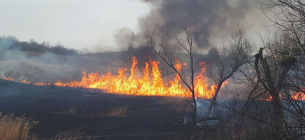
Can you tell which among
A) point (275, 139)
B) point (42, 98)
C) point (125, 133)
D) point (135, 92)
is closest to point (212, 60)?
point (135, 92)

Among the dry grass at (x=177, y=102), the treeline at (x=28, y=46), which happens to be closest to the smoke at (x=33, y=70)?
the treeline at (x=28, y=46)

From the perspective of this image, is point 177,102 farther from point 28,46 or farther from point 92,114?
point 28,46

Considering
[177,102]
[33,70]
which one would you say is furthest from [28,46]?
[177,102]

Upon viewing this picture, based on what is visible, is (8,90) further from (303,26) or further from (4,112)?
(303,26)

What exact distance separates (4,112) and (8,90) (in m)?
6.74

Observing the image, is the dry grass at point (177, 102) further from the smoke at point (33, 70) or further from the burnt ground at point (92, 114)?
the smoke at point (33, 70)

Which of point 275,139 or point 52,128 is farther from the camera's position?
point 52,128

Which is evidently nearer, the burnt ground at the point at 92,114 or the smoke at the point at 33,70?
the burnt ground at the point at 92,114

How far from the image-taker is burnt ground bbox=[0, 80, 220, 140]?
1231cm

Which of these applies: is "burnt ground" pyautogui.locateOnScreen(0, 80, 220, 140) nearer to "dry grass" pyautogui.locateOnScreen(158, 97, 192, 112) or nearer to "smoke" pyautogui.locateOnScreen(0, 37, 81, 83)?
"dry grass" pyautogui.locateOnScreen(158, 97, 192, 112)

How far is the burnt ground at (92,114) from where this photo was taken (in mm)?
12312

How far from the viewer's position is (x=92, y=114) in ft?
56.0

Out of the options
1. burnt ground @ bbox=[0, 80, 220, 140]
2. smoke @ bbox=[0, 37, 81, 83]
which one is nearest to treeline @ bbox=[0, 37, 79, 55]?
smoke @ bbox=[0, 37, 81, 83]

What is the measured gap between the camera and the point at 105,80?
99.1 feet
